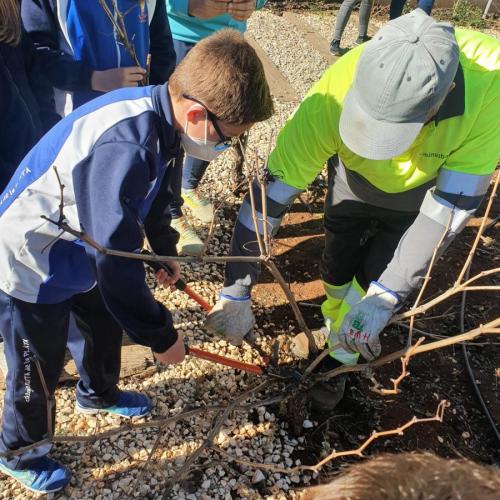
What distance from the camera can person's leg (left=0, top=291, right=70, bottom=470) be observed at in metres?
1.71

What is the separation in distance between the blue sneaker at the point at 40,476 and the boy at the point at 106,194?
31cm

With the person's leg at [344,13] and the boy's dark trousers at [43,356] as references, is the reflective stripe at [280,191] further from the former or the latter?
the person's leg at [344,13]

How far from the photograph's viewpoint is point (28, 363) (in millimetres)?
1797

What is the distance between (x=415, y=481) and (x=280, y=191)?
59.5 inches

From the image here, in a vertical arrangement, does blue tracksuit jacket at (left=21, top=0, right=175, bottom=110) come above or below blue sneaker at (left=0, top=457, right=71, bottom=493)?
above

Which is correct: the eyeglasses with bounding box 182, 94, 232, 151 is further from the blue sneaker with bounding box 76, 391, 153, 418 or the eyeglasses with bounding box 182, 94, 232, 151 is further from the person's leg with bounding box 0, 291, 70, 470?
the blue sneaker with bounding box 76, 391, 153, 418

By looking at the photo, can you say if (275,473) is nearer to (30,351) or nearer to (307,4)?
(30,351)

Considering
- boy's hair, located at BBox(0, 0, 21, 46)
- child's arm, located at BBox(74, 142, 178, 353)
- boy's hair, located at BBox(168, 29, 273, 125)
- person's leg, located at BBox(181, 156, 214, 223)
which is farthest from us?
person's leg, located at BBox(181, 156, 214, 223)

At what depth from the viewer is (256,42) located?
637 centimetres

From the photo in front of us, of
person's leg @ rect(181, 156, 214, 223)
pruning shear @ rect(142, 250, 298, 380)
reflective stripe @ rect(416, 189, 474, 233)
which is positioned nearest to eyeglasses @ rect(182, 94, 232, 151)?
pruning shear @ rect(142, 250, 298, 380)

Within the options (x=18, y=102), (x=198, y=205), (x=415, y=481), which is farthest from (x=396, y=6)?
(x=415, y=481)

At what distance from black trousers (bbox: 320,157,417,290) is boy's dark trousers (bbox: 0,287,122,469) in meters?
1.15

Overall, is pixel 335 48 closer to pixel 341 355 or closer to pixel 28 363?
pixel 341 355

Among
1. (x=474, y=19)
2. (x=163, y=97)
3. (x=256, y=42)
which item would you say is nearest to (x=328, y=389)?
(x=163, y=97)
